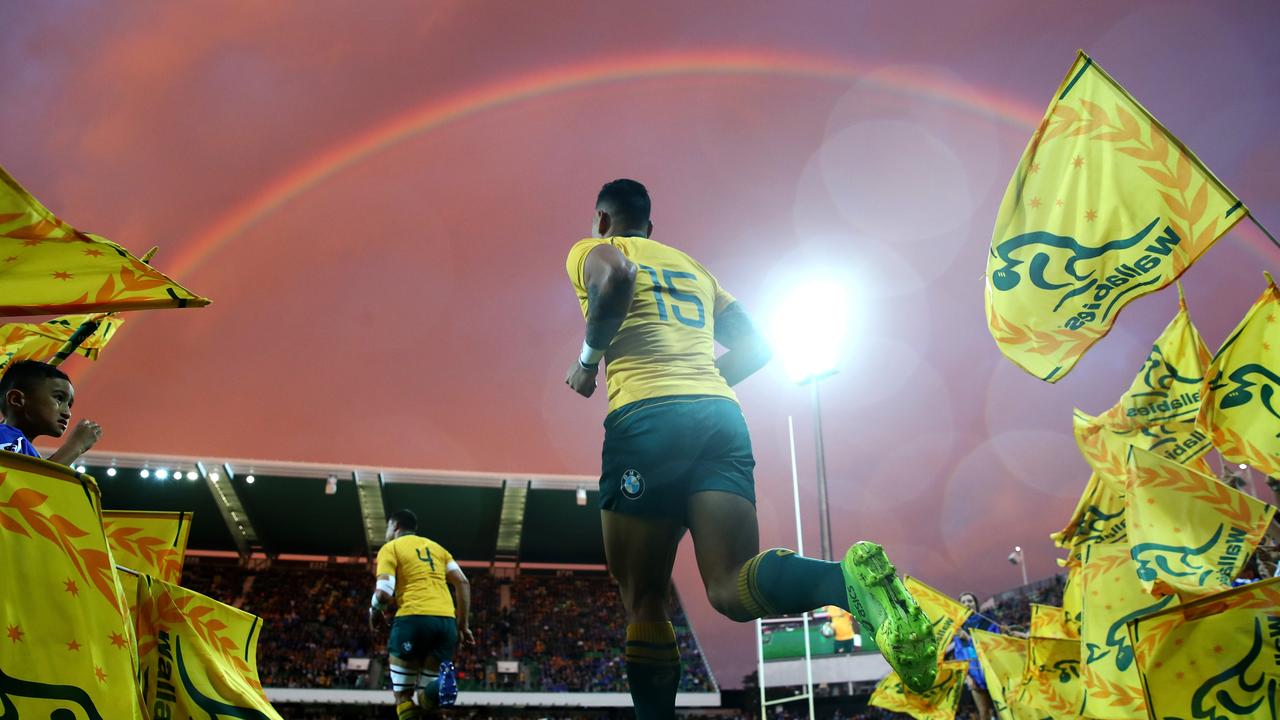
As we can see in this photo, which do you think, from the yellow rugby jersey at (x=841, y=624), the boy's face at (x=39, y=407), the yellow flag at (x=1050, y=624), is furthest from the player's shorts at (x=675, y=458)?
the yellow rugby jersey at (x=841, y=624)

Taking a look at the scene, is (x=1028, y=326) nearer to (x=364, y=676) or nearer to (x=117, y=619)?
(x=117, y=619)

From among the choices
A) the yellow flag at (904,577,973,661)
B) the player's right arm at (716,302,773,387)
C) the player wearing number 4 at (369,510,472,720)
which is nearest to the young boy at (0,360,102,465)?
the player's right arm at (716,302,773,387)

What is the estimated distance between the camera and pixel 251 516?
87.2ft

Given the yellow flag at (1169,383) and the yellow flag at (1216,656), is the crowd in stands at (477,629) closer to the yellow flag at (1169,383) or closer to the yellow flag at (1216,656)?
the yellow flag at (1169,383)

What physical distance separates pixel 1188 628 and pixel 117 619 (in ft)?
12.1

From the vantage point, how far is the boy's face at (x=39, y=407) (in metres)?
3.28

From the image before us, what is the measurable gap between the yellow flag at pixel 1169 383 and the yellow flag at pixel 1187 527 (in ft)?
6.18

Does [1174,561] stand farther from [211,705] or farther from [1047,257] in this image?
[211,705]

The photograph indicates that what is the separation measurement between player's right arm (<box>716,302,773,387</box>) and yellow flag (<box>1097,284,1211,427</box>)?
4.63 metres

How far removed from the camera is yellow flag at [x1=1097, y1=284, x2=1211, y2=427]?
6.12 meters

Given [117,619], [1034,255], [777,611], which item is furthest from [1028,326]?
[117,619]

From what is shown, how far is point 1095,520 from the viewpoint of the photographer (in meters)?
6.68

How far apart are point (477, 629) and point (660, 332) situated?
27.9m

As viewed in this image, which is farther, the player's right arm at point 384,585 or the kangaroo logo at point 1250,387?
the player's right arm at point 384,585
